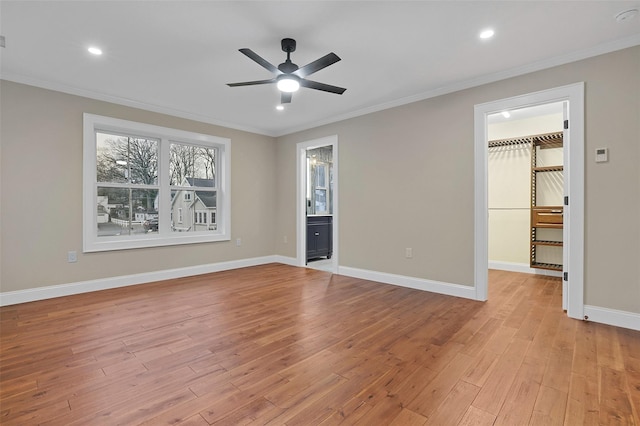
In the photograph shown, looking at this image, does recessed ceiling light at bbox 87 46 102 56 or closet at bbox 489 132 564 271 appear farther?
closet at bbox 489 132 564 271

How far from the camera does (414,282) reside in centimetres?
400

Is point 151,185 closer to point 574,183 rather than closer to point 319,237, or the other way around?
point 319,237

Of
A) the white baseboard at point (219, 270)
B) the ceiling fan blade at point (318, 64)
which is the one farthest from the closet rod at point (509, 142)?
the ceiling fan blade at point (318, 64)

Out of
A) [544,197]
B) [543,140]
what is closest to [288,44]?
[543,140]

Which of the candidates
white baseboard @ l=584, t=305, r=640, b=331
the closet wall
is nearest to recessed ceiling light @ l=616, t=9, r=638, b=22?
white baseboard @ l=584, t=305, r=640, b=331

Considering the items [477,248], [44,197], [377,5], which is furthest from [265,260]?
[377,5]

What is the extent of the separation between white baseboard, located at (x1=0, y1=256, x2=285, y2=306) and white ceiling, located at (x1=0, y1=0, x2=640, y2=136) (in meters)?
2.45

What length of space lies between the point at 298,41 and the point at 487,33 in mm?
1643

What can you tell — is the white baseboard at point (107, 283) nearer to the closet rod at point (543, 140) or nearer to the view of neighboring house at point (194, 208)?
the view of neighboring house at point (194, 208)

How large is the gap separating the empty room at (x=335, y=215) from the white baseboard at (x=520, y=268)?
1.6 inches

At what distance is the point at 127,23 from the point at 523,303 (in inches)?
188

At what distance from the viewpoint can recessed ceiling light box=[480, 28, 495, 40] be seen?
2496 millimetres

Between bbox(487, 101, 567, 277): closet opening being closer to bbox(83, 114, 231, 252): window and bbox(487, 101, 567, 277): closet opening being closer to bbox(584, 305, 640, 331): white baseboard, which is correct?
bbox(584, 305, 640, 331): white baseboard

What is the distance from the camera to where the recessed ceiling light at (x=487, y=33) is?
2.50 m
